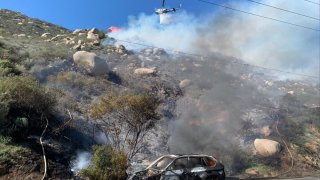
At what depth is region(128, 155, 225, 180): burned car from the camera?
14.0 metres

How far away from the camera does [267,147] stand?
89.9 feet

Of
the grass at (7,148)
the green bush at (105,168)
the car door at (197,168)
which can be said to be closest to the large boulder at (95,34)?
the grass at (7,148)

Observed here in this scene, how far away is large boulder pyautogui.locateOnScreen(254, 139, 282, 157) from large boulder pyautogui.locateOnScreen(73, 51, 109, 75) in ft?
47.4

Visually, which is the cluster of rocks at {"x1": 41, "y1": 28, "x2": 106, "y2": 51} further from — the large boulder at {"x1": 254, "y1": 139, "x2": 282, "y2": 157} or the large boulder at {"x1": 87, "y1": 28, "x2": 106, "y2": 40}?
the large boulder at {"x1": 254, "y1": 139, "x2": 282, "y2": 157}

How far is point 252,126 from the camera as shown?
101 ft

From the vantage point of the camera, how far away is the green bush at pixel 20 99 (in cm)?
1925

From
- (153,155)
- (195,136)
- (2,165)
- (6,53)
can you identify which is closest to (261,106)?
(195,136)

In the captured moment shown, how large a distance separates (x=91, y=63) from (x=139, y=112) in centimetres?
1538

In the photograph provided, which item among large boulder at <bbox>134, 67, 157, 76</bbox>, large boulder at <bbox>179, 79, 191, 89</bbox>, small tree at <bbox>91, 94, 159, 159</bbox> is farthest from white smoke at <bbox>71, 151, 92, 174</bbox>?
large boulder at <bbox>179, 79, 191, 89</bbox>

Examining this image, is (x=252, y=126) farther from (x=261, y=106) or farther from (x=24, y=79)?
(x=24, y=79)

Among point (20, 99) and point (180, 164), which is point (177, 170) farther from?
point (20, 99)

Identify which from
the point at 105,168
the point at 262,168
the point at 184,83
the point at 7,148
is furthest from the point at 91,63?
the point at 105,168

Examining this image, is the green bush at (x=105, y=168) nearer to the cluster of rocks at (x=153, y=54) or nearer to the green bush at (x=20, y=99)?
the green bush at (x=20, y=99)

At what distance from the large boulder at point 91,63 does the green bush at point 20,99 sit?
13.5m
